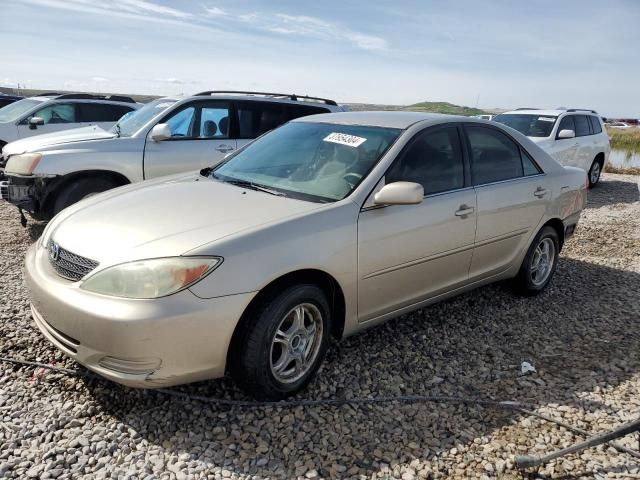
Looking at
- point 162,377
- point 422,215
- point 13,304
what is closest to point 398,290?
point 422,215

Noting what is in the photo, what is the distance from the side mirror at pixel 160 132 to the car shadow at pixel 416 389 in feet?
12.1

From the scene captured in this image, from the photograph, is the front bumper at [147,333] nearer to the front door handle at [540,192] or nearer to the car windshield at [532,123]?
the front door handle at [540,192]

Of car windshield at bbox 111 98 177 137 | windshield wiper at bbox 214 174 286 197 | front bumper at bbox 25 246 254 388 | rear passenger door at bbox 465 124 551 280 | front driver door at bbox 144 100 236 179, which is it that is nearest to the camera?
front bumper at bbox 25 246 254 388

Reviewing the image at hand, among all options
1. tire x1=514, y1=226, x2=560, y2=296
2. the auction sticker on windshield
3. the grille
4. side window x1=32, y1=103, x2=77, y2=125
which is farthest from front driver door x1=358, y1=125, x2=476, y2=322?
side window x1=32, y1=103, x2=77, y2=125

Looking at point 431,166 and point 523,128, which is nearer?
point 431,166

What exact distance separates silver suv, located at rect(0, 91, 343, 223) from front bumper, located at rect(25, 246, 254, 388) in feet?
8.66

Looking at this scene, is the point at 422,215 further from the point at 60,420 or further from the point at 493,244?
the point at 60,420

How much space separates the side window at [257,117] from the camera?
7.18m

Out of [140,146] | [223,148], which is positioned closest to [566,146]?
[223,148]

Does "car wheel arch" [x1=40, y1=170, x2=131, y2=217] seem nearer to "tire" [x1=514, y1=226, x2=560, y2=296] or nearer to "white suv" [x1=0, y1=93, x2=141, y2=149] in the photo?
"tire" [x1=514, y1=226, x2=560, y2=296]

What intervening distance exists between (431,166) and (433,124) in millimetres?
350

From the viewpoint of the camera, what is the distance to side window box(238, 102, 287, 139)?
7.18 m

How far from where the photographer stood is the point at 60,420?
2.80 m

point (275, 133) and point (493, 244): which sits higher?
point (275, 133)
